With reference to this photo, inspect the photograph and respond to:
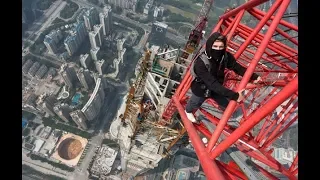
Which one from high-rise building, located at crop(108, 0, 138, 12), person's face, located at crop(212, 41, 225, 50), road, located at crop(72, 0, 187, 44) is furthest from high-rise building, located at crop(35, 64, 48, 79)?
person's face, located at crop(212, 41, 225, 50)

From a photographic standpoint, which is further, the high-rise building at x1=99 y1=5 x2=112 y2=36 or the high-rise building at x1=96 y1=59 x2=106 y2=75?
the high-rise building at x1=99 y1=5 x2=112 y2=36

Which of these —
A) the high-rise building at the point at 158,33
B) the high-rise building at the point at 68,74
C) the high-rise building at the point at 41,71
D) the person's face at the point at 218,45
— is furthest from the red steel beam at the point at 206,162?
the high-rise building at the point at 158,33

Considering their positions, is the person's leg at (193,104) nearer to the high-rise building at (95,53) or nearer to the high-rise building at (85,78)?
the high-rise building at (85,78)

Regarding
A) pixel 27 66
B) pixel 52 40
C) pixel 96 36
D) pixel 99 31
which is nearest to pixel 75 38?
pixel 96 36

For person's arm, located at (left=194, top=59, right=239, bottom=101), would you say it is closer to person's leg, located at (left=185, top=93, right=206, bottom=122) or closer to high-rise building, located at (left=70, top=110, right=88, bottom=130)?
person's leg, located at (left=185, top=93, right=206, bottom=122)

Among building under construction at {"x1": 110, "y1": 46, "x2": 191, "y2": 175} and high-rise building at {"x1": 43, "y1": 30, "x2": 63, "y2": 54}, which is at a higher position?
high-rise building at {"x1": 43, "y1": 30, "x2": 63, "y2": 54}
